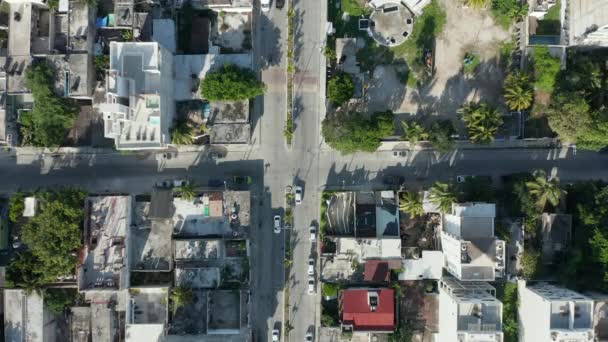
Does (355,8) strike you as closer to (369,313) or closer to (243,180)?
(243,180)

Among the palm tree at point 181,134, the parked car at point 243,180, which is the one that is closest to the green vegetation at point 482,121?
the parked car at point 243,180

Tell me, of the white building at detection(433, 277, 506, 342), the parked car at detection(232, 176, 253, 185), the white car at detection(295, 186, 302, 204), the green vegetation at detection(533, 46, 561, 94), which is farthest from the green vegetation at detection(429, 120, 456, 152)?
the parked car at detection(232, 176, 253, 185)

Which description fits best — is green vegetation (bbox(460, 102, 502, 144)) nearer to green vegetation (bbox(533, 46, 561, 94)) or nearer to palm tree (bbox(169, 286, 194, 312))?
green vegetation (bbox(533, 46, 561, 94))

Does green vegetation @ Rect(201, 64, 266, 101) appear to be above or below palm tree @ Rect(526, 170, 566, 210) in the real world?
above

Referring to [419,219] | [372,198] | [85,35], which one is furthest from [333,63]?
[85,35]

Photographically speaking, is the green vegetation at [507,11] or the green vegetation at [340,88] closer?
the green vegetation at [340,88]

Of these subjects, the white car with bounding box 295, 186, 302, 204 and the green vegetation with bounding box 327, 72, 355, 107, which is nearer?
the green vegetation with bounding box 327, 72, 355, 107

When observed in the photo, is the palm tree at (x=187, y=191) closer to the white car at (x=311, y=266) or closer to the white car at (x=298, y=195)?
the white car at (x=298, y=195)
